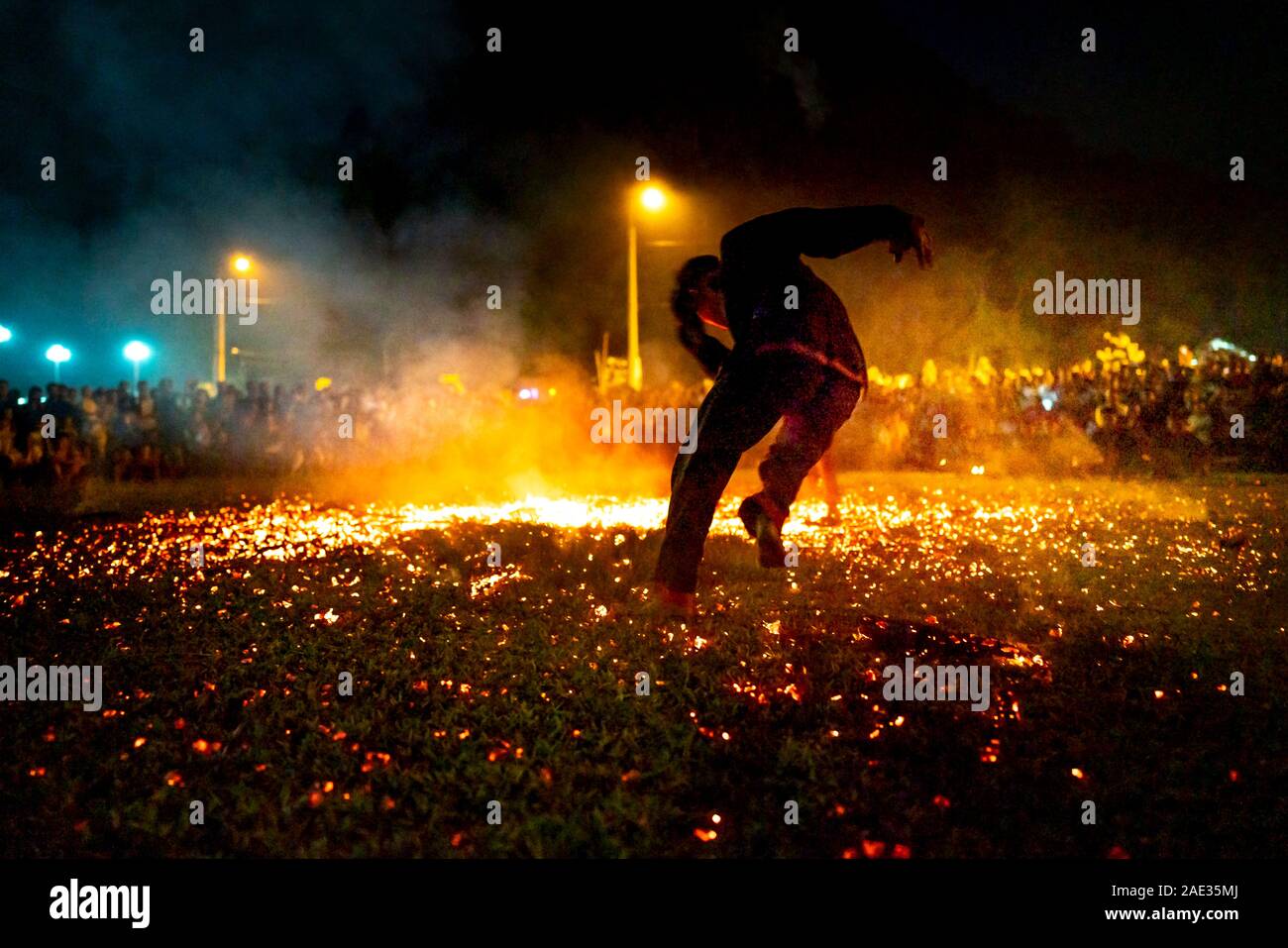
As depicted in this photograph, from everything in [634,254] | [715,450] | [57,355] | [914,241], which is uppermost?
[634,254]

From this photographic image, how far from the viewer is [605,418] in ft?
52.0

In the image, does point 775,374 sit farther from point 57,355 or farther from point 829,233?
point 57,355

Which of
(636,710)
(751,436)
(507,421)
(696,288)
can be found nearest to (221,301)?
(507,421)

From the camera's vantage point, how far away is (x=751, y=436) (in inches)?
148

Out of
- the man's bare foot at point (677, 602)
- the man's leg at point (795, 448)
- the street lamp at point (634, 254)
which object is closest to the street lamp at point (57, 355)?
the street lamp at point (634, 254)

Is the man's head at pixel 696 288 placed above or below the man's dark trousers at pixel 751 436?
above

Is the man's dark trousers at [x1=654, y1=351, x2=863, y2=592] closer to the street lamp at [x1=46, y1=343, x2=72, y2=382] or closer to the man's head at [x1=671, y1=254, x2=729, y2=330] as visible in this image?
the man's head at [x1=671, y1=254, x2=729, y2=330]

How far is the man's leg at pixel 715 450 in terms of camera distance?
3736mm

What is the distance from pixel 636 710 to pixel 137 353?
19.8 metres

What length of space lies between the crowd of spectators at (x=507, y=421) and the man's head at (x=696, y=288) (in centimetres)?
983

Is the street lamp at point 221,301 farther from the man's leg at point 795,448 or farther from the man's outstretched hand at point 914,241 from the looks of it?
the man's outstretched hand at point 914,241

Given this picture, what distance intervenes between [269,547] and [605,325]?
67.4ft

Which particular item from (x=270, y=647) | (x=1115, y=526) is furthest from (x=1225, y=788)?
(x=1115, y=526)
